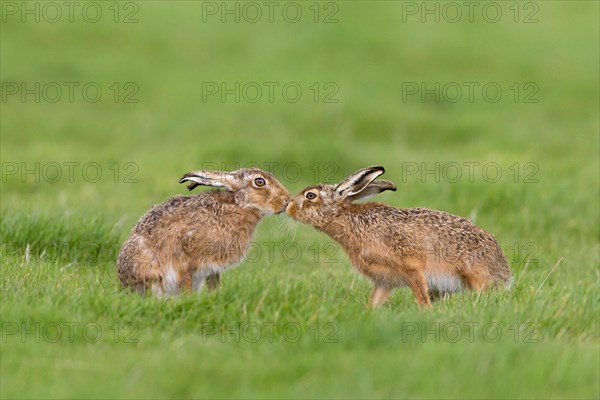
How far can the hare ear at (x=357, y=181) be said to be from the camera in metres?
8.63

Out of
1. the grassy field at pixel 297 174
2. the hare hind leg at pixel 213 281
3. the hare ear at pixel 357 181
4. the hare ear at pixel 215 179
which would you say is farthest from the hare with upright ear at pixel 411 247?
the hare hind leg at pixel 213 281

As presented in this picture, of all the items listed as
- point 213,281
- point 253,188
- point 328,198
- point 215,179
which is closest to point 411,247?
point 328,198

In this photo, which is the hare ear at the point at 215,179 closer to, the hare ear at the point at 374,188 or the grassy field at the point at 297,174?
the grassy field at the point at 297,174

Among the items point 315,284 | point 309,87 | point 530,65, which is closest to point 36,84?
point 309,87

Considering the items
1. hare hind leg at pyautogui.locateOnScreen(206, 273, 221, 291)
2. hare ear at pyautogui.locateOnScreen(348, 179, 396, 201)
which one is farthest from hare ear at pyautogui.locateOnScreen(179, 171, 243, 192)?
hare ear at pyautogui.locateOnScreen(348, 179, 396, 201)

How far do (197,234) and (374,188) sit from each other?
1771 millimetres

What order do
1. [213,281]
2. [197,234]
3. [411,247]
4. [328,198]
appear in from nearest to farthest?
[197,234] → [411,247] → [213,281] → [328,198]

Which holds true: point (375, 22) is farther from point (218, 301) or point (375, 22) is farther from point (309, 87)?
point (218, 301)

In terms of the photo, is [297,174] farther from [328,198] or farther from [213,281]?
[213,281]

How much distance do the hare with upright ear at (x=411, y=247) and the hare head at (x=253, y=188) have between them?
0.46ft

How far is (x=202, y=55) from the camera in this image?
2092cm

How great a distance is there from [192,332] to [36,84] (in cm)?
1419

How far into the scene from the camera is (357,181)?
344 inches

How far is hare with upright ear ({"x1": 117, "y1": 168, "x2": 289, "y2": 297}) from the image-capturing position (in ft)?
25.9
